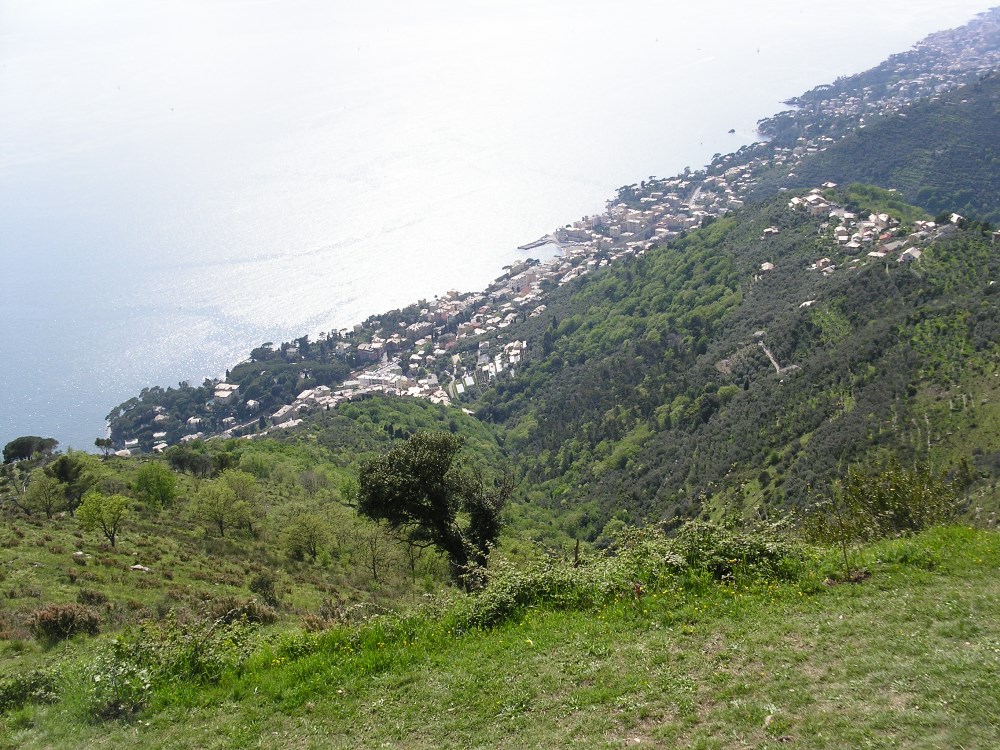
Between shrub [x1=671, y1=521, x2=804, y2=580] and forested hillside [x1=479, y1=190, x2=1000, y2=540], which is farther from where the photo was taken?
forested hillside [x1=479, y1=190, x2=1000, y2=540]

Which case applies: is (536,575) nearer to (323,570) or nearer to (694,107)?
(323,570)

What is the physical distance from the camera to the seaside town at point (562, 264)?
4938cm

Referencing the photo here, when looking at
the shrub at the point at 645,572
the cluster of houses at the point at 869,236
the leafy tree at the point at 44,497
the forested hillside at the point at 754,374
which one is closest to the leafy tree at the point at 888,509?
the shrub at the point at 645,572

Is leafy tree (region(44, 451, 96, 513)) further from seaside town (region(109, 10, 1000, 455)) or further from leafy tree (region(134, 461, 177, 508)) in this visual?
seaside town (region(109, 10, 1000, 455))

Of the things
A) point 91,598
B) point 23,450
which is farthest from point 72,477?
point 23,450

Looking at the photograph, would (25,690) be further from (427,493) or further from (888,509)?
(888,509)

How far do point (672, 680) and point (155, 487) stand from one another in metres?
15.9

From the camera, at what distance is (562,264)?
80.1 metres

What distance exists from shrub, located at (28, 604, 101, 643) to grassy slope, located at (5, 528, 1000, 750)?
209cm

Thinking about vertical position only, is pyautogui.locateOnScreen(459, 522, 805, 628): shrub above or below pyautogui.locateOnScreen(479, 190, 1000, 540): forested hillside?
above

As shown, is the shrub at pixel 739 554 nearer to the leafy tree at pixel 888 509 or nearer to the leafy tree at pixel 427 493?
the leafy tree at pixel 888 509

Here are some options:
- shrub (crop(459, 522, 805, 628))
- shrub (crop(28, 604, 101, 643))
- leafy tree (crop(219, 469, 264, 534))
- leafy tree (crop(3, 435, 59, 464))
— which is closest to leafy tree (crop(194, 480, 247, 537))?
leafy tree (crop(219, 469, 264, 534))

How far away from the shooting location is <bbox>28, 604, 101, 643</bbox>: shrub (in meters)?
7.41

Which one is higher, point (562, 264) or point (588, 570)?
point (562, 264)
